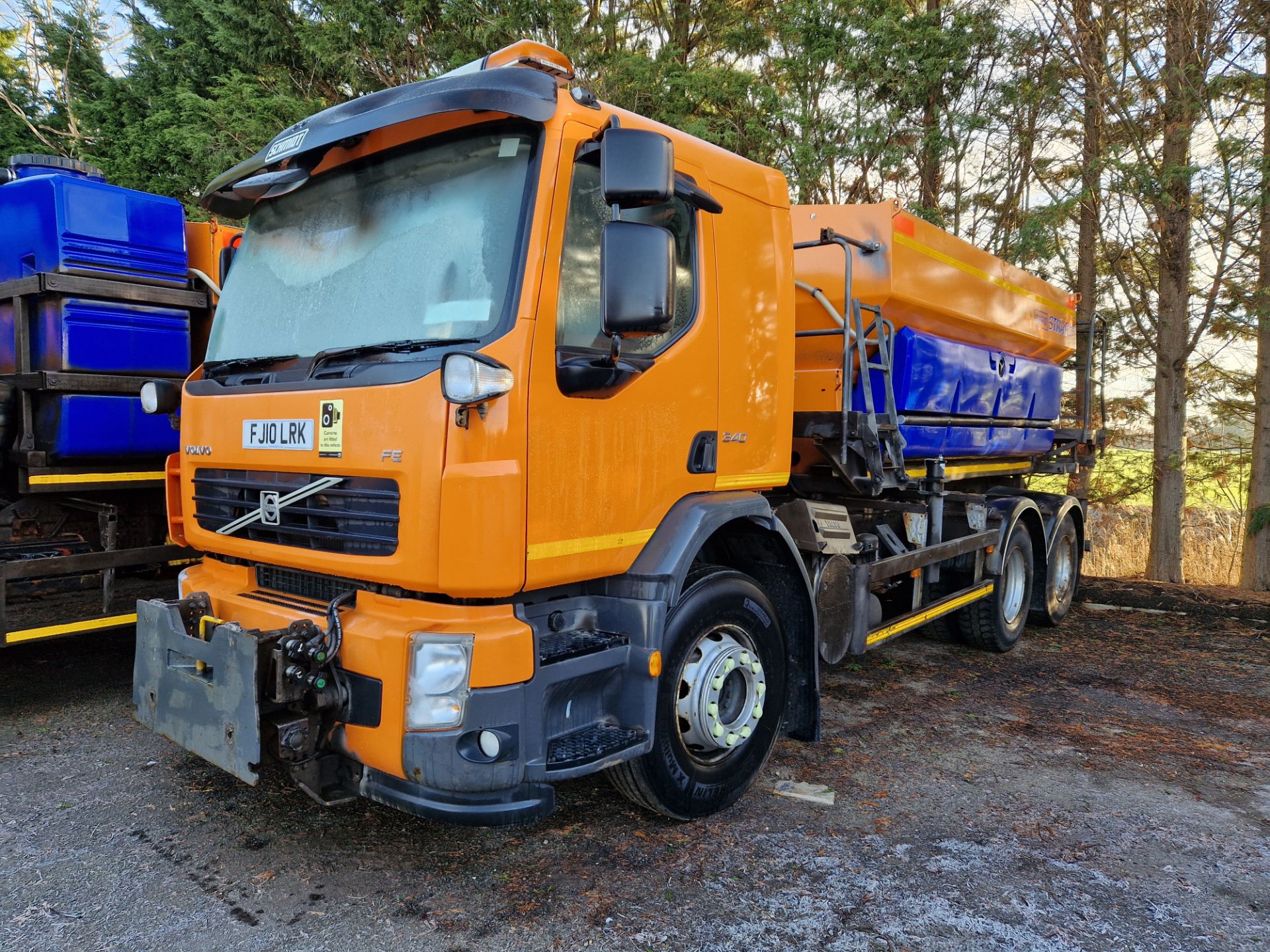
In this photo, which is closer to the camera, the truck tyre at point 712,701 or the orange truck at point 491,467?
the orange truck at point 491,467

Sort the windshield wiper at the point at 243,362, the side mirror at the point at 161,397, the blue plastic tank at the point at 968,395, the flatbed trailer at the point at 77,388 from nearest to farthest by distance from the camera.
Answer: the windshield wiper at the point at 243,362 < the side mirror at the point at 161,397 < the flatbed trailer at the point at 77,388 < the blue plastic tank at the point at 968,395

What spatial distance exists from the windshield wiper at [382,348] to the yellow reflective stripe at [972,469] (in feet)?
10.8

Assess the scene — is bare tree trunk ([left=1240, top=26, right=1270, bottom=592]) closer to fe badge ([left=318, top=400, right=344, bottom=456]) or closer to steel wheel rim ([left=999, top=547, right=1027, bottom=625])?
steel wheel rim ([left=999, top=547, right=1027, bottom=625])

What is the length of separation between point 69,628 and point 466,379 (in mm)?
3277

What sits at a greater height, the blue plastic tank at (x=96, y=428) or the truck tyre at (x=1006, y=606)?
the blue plastic tank at (x=96, y=428)

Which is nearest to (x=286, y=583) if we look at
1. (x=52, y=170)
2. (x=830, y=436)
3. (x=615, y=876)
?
(x=615, y=876)

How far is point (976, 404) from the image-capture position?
6051 millimetres

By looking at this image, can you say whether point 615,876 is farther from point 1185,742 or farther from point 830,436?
point 1185,742

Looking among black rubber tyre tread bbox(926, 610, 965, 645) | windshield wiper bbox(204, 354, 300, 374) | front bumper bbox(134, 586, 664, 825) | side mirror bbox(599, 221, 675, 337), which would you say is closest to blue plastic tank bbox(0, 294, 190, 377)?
windshield wiper bbox(204, 354, 300, 374)

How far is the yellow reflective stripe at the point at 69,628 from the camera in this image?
4320 mm

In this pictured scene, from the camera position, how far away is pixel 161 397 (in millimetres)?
3770

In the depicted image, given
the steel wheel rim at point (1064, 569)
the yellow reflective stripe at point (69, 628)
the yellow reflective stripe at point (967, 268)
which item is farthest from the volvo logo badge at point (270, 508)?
the steel wheel rim at point (1064, 569)

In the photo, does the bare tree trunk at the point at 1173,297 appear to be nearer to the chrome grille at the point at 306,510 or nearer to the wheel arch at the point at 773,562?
the wheel arch at the point at 773,562

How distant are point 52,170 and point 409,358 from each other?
392 centimetres
